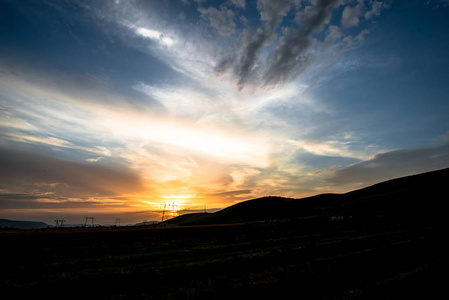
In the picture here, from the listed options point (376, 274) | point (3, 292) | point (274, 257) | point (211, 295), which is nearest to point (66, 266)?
point (3, 292)

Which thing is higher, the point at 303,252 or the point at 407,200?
the point at 407,200

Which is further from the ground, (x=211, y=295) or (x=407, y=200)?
(x=407, y=200)

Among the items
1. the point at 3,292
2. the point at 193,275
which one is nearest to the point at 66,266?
the point at 3,292

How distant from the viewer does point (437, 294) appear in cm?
902

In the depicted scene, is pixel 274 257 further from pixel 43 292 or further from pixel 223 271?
pixel 43 292

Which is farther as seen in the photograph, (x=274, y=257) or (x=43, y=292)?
(x=274, y=257)

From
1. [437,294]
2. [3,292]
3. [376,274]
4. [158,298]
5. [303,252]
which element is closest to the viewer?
[437,294]

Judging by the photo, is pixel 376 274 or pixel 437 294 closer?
pixel 437 294

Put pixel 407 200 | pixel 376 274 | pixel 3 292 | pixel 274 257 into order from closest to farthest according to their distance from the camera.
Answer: pixel 3 292 → pixel 376 274 → pixel 274 257 → pixel 407 200

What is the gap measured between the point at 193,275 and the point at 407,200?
127 metres

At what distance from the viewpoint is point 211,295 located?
10.8m

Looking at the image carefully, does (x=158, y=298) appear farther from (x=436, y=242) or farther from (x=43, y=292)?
(x=436, y=242)

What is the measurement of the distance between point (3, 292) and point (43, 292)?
6.37 ft

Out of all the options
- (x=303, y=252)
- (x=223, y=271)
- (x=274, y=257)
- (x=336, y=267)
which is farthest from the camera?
(x=303, y=252)
